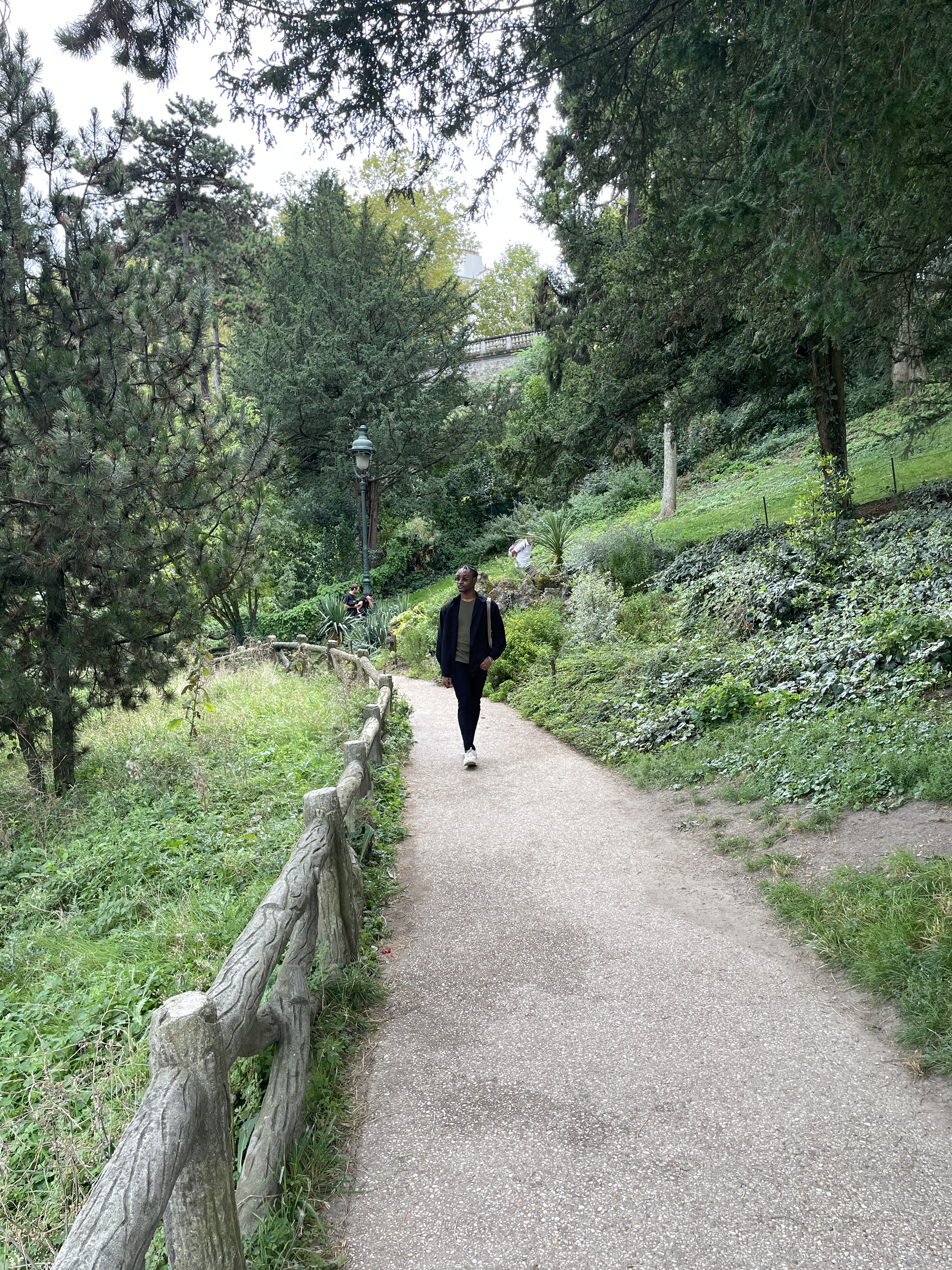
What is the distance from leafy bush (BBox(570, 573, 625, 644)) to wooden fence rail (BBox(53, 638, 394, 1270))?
830 centimetres

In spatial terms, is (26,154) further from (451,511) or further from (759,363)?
(451,511)

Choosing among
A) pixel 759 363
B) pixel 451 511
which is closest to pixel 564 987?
pixel 759 363

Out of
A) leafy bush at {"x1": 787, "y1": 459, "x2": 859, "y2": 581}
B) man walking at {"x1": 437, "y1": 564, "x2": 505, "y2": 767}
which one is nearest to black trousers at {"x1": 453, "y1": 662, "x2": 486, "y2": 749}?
man walking at {"x1": 437, "y1": 564, "x2": 505, "y2": 767}

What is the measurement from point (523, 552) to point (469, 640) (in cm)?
1229

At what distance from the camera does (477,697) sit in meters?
7.96

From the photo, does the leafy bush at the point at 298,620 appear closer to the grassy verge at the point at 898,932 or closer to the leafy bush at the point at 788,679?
the leafy bush at the point at 788,679

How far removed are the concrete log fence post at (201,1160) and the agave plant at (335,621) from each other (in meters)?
16.1

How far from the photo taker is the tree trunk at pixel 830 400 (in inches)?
469

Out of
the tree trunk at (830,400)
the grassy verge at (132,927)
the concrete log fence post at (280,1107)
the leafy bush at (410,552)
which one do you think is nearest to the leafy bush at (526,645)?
the grassy verge at (132,927)

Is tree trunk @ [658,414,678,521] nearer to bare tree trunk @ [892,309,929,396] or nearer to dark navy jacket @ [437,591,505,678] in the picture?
bare tree trunk @ [892,309,929,396]

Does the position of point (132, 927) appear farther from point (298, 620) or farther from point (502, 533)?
point (502, 533)

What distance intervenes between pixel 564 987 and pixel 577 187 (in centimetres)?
760

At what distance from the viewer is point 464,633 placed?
779 centimetres

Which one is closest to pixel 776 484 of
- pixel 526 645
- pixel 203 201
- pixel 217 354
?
pixel 526 645
